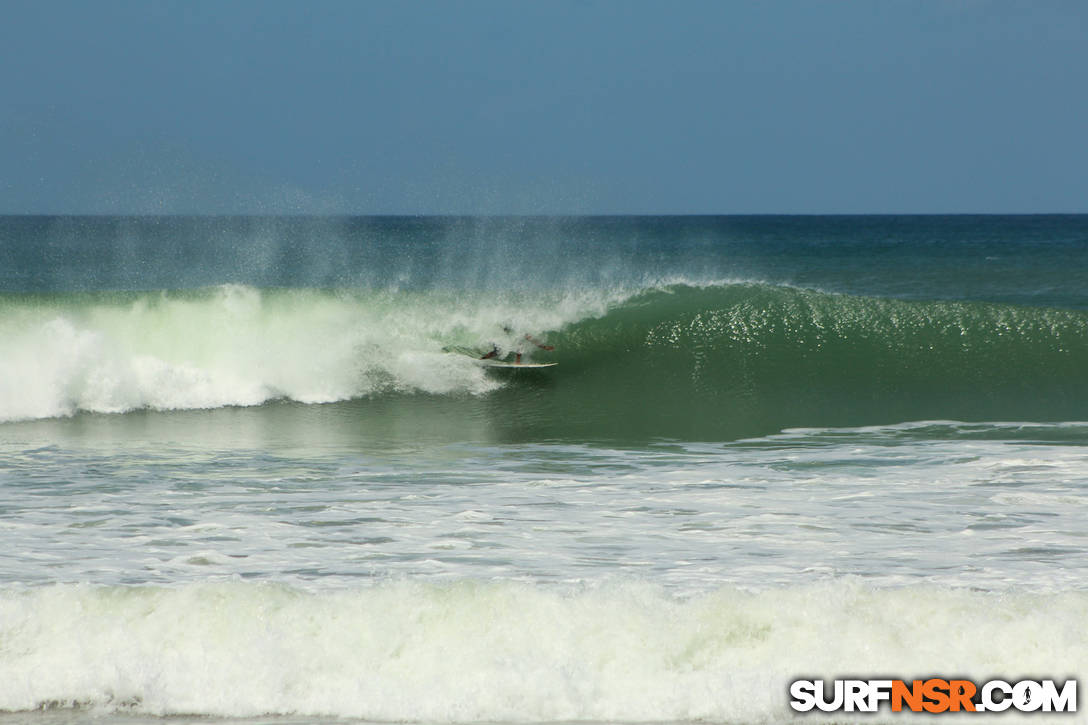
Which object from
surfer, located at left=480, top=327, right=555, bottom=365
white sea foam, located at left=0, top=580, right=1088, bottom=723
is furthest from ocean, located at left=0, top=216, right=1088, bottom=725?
surfer, located at left=480, top=327, right=555, bottom=365

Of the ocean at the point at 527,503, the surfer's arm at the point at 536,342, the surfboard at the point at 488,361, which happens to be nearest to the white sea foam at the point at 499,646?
the ocean at the point at 527,503

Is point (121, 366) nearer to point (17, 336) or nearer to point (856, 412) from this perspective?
point (17, 336)

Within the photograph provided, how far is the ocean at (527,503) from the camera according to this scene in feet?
13.4

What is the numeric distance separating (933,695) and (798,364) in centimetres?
979

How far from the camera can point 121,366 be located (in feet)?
39.4

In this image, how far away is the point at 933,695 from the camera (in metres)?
3.92

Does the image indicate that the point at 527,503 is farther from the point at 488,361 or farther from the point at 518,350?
the point at 518,350

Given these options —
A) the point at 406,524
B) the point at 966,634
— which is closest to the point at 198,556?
the point at 406,524

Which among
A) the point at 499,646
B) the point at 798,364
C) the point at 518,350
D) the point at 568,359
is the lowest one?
the point at 499,646

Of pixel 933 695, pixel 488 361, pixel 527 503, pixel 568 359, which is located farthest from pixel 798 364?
pixel 933 695

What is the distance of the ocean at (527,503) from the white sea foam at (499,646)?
0.01m

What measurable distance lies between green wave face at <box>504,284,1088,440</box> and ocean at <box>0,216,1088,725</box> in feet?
0.21

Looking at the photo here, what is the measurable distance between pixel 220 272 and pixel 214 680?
30.5 m

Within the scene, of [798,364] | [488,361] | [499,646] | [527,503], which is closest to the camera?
[499,646]
